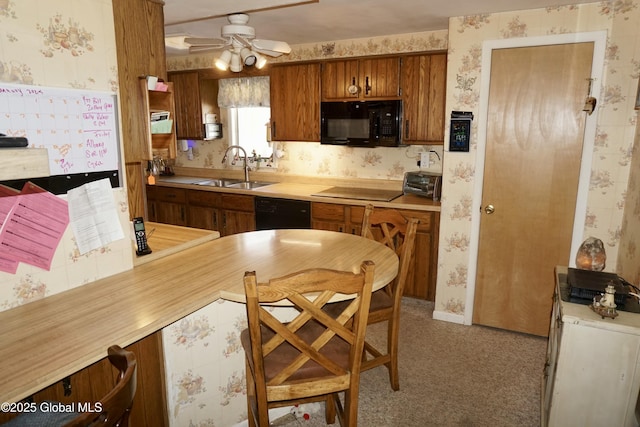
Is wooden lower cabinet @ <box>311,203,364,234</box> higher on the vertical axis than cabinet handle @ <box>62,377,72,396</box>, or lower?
higher

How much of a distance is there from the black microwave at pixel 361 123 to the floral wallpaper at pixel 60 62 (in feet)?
7.88

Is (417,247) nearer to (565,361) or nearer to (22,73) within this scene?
(565,361)

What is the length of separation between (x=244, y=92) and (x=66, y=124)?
10.8 feet

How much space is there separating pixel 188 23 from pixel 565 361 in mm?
3303

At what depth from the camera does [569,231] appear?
2.96m

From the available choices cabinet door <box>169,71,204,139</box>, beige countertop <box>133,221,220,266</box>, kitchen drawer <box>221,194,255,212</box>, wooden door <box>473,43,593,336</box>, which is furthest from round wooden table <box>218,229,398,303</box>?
cabinet door <box>169,71,204,139</box>

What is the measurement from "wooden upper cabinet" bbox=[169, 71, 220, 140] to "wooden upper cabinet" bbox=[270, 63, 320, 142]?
967 millimetres

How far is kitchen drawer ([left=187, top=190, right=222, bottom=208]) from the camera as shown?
4489mm

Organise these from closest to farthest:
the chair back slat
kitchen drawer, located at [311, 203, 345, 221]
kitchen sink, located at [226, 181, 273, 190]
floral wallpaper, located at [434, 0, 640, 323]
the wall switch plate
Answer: the chair back slat
floral wallpaper, located at [434, 0, 640, 323]
kitchen drawer, located at [311, 203, 345, 221]
the wall switch plate
kitchen sink, located at [226, 181, 273, 190]

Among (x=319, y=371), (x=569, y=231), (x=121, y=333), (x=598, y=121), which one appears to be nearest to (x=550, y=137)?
(x=598, y=121)

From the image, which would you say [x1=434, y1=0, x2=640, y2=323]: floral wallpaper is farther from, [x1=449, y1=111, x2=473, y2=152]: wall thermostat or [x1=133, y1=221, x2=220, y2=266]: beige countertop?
[x1=133, y1=221, x2=220, y2=266]: beige countertop

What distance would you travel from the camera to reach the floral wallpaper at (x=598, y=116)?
2633mm

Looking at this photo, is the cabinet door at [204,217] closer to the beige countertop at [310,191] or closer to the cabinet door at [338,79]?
the beige countertop at [310,191]

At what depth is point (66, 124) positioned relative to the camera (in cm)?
159
